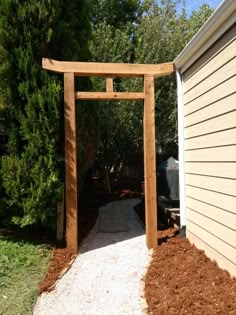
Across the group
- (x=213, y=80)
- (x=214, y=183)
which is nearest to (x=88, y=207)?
(x=214, y=183)

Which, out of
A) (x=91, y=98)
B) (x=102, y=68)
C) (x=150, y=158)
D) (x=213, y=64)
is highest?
(x=102, y=68)

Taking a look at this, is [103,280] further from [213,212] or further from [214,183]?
[214,183]

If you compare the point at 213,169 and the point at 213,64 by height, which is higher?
the point at 213,64

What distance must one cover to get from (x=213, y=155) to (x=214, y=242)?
39.5 inches

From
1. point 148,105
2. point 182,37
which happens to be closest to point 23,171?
point 148,105

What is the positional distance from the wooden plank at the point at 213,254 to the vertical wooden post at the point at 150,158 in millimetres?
528

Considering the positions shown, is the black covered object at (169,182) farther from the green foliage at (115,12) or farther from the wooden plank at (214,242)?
the green foliage at (115,12)

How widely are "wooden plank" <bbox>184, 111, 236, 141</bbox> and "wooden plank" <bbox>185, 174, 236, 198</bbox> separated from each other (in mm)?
555

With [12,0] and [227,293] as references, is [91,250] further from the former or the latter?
[12,0]

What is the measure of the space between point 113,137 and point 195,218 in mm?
5411

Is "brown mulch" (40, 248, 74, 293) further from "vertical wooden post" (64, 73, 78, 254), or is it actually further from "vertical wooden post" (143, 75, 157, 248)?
"vertical wooden post" (143, 75, 157, 248)

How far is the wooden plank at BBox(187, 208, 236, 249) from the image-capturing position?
375cm

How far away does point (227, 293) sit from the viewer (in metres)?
3.37

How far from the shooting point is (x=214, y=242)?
167 inches
